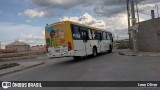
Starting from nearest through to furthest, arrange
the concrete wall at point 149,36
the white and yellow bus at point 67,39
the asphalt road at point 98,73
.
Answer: the asphalt road at point 98,73
the white and yellow bus at point 67,39
the concrete wall at point 149,36

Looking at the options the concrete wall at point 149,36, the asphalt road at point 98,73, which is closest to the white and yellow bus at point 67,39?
the asphalt road at point 98,73

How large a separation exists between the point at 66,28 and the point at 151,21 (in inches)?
444

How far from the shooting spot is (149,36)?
28500 millimetres

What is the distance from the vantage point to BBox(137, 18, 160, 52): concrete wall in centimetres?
2722

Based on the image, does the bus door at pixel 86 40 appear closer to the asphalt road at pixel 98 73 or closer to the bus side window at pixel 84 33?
the bus side window at pixel 84 33

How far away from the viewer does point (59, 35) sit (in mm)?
20719

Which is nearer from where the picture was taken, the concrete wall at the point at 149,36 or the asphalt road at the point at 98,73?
the asphalt road at the point at 98,73

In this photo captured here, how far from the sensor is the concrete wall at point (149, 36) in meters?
27.2

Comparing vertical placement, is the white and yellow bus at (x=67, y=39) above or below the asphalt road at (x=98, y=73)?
above

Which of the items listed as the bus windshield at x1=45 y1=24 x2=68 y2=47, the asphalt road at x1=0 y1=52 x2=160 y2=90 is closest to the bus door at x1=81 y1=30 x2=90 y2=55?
the bus windshield at x1=45 y1=24 x2=68 y2=47

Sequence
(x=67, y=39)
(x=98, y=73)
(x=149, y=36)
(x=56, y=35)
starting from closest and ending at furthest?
(x=98, y=73)
(x=67, y=39)
(x=56, y=35)
(x=149, y=36)

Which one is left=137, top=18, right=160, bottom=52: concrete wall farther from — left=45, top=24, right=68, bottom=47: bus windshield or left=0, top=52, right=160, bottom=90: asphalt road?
left=45, top=24, right=68, bottom=47: bus windshield

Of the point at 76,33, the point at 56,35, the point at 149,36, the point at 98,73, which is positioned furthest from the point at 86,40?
the point at 98,73

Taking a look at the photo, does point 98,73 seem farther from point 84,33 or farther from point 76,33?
point 84,33
